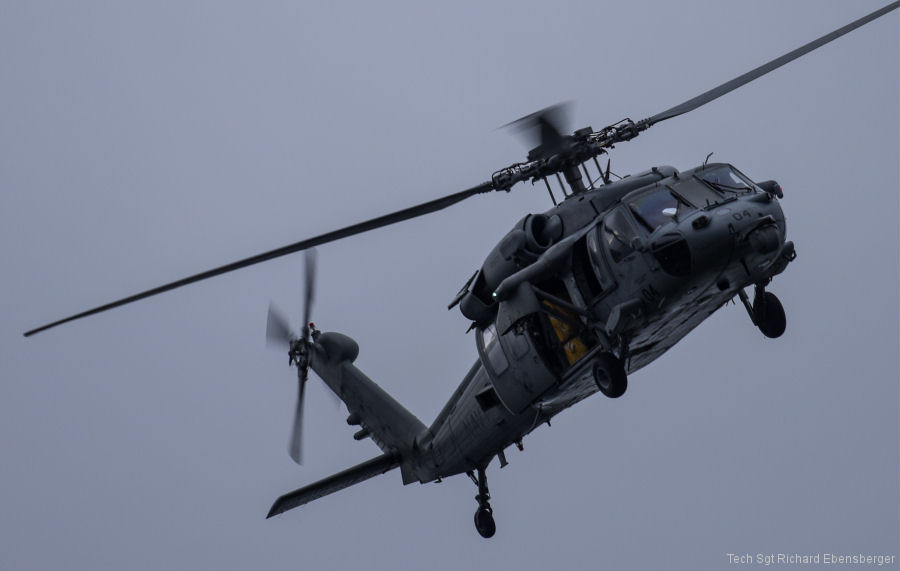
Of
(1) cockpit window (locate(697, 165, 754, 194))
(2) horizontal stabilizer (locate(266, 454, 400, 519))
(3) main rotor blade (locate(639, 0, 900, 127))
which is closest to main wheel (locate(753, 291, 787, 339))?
(1) cockpit window (locate(697, 165, 754, 194))

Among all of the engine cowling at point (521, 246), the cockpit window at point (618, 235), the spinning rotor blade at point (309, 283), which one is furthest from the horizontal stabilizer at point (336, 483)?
the cockpit window at point (618, 235)

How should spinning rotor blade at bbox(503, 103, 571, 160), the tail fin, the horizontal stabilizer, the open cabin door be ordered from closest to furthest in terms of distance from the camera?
spinning rotor blade at bbox(503, 103, 571, 160) < the open cabin door < the horizontal stabilizer < the tail fin

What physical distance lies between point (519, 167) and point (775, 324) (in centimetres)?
446

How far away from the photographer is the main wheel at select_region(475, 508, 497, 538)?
19422 mm

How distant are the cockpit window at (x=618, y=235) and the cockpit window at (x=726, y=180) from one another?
1366mm

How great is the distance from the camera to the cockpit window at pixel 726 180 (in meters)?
14.5

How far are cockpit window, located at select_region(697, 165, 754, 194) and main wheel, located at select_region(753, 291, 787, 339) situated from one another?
186 cm

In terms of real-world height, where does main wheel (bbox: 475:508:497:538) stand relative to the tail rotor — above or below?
below

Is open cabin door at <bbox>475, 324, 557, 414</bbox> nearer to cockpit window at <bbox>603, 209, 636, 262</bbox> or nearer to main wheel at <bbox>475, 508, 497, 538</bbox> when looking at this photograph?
cockpit window at <bbox>603, 209, 636, 262</bbox>

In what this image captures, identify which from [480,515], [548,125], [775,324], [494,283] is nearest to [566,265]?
[494,283]

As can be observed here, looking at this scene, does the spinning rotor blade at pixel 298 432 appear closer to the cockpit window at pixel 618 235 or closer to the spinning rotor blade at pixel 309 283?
the spinning rotor blade at pixel 309 283

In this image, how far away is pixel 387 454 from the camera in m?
20.6

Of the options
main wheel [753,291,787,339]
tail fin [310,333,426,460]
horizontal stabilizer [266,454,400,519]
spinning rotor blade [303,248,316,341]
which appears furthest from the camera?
spinning rotor blade [303,248,316,341]

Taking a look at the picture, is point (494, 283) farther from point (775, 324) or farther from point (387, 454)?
point (387, 454)
